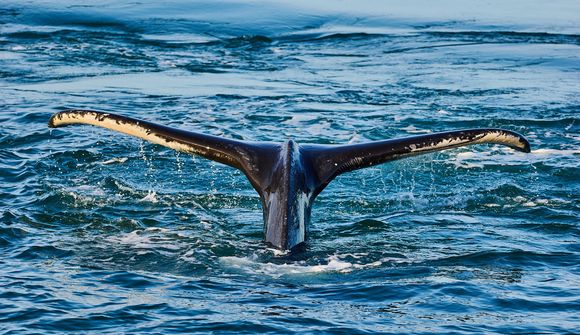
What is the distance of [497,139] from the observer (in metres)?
8.82

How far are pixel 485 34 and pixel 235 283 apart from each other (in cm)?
1568

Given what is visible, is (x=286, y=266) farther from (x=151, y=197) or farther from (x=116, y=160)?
(x=116, y=160)

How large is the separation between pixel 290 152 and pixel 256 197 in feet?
8.85

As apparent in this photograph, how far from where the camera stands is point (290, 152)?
8961 millimetres

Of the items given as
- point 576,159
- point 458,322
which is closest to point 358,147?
point 458,322

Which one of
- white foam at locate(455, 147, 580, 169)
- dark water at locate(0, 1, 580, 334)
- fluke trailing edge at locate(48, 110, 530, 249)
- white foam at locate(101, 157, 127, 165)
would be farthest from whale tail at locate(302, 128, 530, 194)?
white foam at locate(101, 157, 127, 165)

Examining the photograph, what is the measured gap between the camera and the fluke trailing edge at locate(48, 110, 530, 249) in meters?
8.75

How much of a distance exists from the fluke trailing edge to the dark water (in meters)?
0.49

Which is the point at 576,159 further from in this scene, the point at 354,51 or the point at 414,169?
the point at 354,51

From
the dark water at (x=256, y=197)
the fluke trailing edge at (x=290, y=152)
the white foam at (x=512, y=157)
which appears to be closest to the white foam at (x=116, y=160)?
the dark water at (x=256, y=197)

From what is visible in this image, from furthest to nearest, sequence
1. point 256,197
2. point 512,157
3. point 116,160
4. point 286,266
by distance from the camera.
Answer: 1. point 512,157
2. point 116,160
3. point 256,197
4. point 286,266

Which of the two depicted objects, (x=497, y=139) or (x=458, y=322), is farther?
(x=497, y=139)

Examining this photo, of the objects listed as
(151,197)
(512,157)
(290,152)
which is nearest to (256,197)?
(151,197)

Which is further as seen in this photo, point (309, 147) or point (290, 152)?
point (309, 147)
